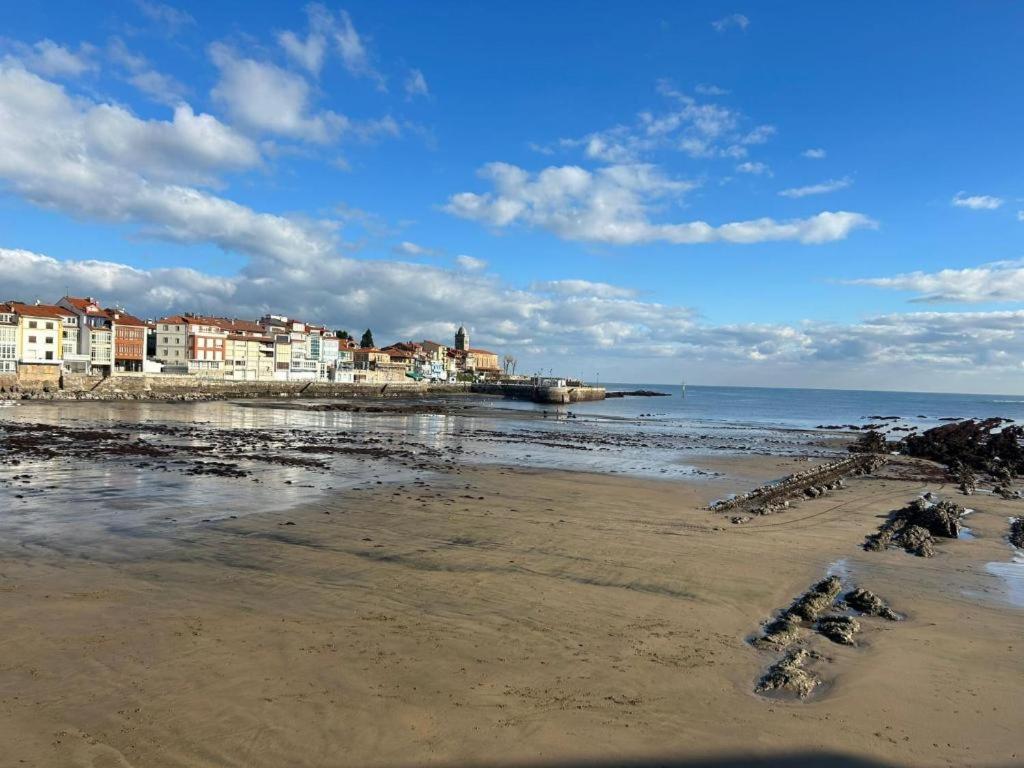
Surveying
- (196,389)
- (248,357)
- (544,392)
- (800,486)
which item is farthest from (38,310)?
(800,486)

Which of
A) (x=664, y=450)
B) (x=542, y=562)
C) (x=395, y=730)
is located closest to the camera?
(x=395, y=730)

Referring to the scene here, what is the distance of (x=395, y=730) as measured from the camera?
20.0 feet

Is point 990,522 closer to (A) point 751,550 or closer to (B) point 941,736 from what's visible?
(A) point 751,550

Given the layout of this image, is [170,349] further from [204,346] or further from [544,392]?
[544,392]

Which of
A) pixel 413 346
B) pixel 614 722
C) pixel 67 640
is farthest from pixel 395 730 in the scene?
pixel 413 346

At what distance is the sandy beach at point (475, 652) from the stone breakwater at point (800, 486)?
5233 mm

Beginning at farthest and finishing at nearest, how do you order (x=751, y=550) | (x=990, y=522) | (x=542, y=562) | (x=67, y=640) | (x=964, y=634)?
(x=990, y=522) < (x=751, y=550) < (x=542, y=562) < (x=964, y=634) < (x=67, y=640)

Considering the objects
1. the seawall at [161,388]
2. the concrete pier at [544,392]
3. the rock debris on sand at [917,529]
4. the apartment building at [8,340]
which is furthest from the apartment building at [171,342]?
the rock debris on sand at [917,529]

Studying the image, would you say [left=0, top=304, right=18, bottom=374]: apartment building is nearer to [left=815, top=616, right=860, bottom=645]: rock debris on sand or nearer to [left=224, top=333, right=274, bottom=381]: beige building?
[left=224, top=333, right=274, bottom=381]: beige building

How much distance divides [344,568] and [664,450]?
28.3 m

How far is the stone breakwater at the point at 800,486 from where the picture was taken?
19688mm

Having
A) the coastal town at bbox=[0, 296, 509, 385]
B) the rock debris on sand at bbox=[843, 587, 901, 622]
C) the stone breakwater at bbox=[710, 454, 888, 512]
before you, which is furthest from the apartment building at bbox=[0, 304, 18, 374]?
the rock debris on sand at bbox=[843, 587, 901, 622]

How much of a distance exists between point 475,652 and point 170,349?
91012 mm

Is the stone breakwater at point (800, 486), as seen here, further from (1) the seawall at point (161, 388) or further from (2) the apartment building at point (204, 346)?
(2) the apartment building at point (204, 346)
